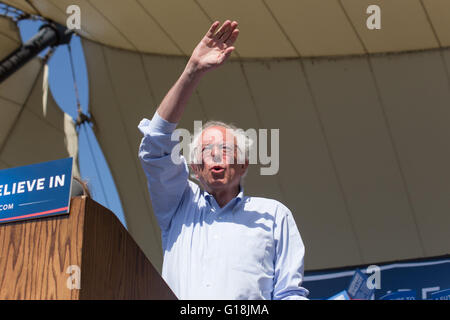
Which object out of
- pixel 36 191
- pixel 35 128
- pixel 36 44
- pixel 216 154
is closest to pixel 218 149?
pixel 216 154

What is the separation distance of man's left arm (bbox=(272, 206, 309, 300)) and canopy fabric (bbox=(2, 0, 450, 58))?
3078mm

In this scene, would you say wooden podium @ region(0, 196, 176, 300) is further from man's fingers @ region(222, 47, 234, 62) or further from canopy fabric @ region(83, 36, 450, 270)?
canopy fabric @ region(83, 36, 450, 270)

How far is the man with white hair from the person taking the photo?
1.34 meters

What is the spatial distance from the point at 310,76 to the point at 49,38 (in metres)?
3.34

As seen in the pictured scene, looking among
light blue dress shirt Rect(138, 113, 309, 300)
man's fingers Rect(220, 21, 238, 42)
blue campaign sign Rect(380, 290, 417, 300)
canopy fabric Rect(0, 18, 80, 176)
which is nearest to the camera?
light blue dress shirt Rect(138, 113, 309, 300)

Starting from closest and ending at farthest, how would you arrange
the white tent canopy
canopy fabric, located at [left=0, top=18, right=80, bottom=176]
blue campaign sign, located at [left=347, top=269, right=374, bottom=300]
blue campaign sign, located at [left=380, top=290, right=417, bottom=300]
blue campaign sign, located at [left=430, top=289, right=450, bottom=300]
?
blue campaign sign, located at [left=430, top=289, right=450, bottom=300]
blue campaign sign, located at [left=380, top=290, right=417, bottom=300]
blue campaign sign, located at [left=347, top=269, right=374, bottom=300]
the white tent canopy
canopy fabric, located at [left=0, top=18, right=80, bottom=176]

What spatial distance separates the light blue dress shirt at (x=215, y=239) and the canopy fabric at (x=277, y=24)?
10.1 feet

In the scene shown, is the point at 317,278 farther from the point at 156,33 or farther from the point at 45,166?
the point at 45,166

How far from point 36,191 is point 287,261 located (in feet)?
2.52

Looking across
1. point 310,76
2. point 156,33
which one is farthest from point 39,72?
point 310,76

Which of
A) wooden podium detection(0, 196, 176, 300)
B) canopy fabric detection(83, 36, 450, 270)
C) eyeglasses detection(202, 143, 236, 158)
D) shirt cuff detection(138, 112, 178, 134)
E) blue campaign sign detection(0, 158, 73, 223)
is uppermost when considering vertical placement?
canopy fabric detection(83, 36, 450, 270)

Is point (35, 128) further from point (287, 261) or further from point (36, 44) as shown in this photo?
point (287, 261)

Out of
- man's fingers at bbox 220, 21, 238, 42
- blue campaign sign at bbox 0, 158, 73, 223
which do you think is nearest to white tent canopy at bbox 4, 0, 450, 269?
man's fingers at bbox 220, 21, 238, 42

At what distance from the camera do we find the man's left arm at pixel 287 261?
4.44 ft
